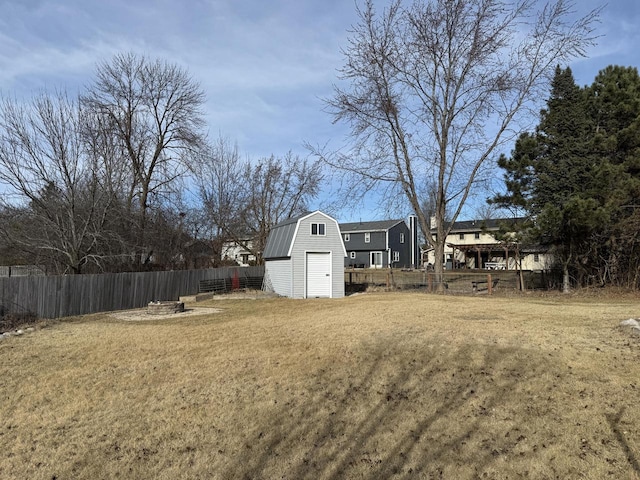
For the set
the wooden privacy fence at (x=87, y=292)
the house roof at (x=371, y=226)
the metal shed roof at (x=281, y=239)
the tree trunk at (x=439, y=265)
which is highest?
the house roof at (x=371, y=226)

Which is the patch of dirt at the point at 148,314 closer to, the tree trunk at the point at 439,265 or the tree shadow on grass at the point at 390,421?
the tree shadow on grass at the point at 390,421

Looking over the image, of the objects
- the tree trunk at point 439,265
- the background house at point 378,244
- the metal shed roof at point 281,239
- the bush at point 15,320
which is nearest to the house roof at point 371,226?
the background house at point 378,244

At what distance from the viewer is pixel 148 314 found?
45.3 feet

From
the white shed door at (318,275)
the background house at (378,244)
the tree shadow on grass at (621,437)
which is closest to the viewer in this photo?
the tree shadow on grass at (621,437)

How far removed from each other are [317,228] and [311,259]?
1463 mm

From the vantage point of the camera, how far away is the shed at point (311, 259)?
66.1 ft

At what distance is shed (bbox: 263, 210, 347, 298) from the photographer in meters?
20.2

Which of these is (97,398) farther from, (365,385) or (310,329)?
(310,329)

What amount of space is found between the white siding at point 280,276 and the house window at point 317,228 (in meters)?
1.78

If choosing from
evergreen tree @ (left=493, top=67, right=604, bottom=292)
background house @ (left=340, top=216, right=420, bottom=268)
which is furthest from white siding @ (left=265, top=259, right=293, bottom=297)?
background house @ (left=340, top=216, right=420, bottom=268)

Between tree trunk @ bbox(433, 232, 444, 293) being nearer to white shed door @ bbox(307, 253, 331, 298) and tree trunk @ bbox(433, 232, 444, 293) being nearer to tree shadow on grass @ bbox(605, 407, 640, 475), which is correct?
white shed door @ bbox(307, 253, 331, 298)

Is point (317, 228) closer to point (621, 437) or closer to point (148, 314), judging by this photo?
point (148, 314)

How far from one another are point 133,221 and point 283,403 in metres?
16.4

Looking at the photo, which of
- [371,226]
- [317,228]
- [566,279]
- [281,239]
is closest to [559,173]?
[566,279]
